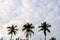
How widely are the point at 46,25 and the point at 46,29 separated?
2177 mm

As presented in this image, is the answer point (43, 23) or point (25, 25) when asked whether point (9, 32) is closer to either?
point (25, 25)

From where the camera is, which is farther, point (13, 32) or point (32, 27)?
point (13, 32)

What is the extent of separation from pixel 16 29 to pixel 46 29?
1744cm

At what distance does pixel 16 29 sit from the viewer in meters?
84.1

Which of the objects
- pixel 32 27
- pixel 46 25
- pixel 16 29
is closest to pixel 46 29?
pixel 46 25

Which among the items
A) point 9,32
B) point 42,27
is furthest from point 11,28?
point 42,27

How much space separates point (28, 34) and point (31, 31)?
2.59 meters

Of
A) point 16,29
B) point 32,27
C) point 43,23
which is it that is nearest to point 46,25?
point 43,23

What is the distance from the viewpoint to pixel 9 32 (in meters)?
83.2

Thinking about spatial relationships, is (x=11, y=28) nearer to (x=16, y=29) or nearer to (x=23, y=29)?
(x=16, y=29)

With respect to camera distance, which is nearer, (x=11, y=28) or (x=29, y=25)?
(x=29, y=25)

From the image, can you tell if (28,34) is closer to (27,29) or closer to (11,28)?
(27,29)

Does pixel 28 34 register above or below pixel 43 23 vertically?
below

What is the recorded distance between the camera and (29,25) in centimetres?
7781
